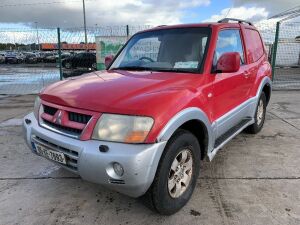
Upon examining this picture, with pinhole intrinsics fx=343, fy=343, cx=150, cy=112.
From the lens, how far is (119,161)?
9.09 feet

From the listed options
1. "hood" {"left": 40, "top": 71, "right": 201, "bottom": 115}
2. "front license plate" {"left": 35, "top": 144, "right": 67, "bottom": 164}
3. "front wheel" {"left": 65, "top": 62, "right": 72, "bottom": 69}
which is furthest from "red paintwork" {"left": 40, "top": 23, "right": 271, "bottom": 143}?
"front wheel" {"left": 65, "top": 62, "right": 72, "bottom": 69}

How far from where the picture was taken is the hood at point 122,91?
9.75ft

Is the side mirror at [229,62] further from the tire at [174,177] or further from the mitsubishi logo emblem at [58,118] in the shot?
the mitsubishi logo emblem at [58,118]

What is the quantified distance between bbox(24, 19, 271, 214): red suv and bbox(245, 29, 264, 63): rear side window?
448 mm

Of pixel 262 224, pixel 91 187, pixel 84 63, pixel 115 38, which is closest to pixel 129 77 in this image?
pixel 91 187

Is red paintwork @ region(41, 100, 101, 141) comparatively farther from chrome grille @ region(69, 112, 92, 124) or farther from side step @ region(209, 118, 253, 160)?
side step @ region(209, 118, 253, 160)

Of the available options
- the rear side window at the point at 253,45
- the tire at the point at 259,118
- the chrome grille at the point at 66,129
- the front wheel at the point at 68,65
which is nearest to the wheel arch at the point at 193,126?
the chrome grille at the point at 66,129

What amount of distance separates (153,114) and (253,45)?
10.5ft

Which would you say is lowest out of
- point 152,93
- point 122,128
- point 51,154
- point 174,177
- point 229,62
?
point 174,177

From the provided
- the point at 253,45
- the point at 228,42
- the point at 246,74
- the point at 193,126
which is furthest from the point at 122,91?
the point at 253,45

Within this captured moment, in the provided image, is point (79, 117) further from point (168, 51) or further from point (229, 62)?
point (229, 62)

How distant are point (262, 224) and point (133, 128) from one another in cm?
152

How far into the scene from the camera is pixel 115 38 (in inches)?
428

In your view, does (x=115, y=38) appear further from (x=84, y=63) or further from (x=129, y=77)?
(x=84, y=63)
